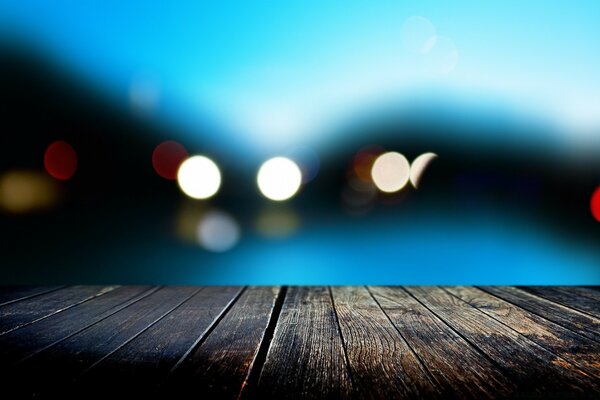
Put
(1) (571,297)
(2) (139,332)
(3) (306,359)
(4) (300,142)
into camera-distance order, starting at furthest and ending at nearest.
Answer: (4) (300,142) < (1) (571,297) < (2) (139,332) < (3) (306,359)

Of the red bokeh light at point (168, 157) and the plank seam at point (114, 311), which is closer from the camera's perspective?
the plank seam at point (114, 311)

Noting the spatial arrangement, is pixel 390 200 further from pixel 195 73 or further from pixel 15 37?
pixel 15 37

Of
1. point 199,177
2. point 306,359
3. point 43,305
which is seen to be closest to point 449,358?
point 306,359

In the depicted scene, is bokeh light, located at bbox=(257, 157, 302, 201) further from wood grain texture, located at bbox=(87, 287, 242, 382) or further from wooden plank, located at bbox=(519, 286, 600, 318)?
wooden plank, located at bbox=(519, 286, 600, 318)

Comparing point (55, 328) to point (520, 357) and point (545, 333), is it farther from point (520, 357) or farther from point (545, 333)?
point (545, 333)

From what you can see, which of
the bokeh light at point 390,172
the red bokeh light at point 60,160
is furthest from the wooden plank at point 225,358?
the red bokeh light at point 60,160

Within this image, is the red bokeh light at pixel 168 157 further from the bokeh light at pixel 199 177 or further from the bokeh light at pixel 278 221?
the bokeh light at pixel 278 221
